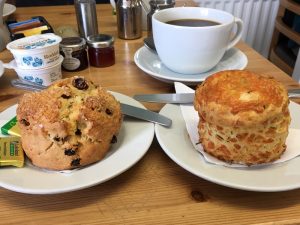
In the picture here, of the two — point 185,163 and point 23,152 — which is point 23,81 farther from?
point 185,163

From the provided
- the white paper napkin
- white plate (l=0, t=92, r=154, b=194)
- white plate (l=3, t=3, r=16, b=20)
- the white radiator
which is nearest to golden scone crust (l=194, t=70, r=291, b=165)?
the white paper napkin

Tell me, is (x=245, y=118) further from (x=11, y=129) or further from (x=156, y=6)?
(x=156, y=6)

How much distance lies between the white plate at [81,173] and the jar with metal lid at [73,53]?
0.40m

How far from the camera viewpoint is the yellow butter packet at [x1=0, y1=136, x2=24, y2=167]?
497mm

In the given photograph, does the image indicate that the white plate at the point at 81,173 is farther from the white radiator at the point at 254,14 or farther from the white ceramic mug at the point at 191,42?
the white radiator at the point at 254,14

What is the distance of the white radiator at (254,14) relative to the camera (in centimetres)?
221

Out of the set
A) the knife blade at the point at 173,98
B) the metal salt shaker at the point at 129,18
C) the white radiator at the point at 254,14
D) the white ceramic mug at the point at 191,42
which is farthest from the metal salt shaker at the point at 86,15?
the white radiator at the point at 254,14

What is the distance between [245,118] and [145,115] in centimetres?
21

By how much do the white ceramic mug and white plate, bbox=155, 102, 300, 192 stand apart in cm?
27

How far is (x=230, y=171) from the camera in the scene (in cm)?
49

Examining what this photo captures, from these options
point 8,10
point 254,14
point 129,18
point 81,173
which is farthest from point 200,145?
point 254,14

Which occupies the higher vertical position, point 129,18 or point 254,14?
point 129,18

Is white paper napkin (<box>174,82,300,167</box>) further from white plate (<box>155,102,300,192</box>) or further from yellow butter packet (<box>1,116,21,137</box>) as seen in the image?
yellow butter packet (<box>1,116,21,137</box>)

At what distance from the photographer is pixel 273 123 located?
489 mm
